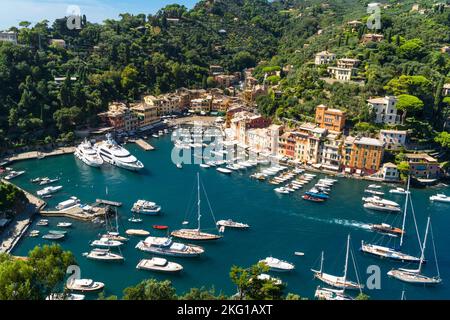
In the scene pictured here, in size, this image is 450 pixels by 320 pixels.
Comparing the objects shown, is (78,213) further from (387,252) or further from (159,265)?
(387,252)

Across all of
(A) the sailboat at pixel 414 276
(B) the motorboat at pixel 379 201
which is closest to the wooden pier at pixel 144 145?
(B) the motorboat at pixel 379 201

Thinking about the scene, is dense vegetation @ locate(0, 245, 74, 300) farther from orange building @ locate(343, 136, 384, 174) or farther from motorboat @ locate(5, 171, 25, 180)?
orange building @ locate(343, 136, 384, 174)

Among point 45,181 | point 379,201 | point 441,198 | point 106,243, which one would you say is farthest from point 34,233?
point 441,198

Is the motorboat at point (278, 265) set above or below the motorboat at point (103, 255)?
above

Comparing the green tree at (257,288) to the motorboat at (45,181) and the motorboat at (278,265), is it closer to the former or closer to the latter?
the motorboat at (278,265)

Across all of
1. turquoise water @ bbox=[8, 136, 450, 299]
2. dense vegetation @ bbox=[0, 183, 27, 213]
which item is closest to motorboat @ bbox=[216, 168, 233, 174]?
turquoise water @ bbox=[8, 136, 450, 299]

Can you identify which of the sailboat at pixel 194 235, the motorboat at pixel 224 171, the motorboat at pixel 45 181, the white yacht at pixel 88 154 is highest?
the white yacht at pixel 88 154
